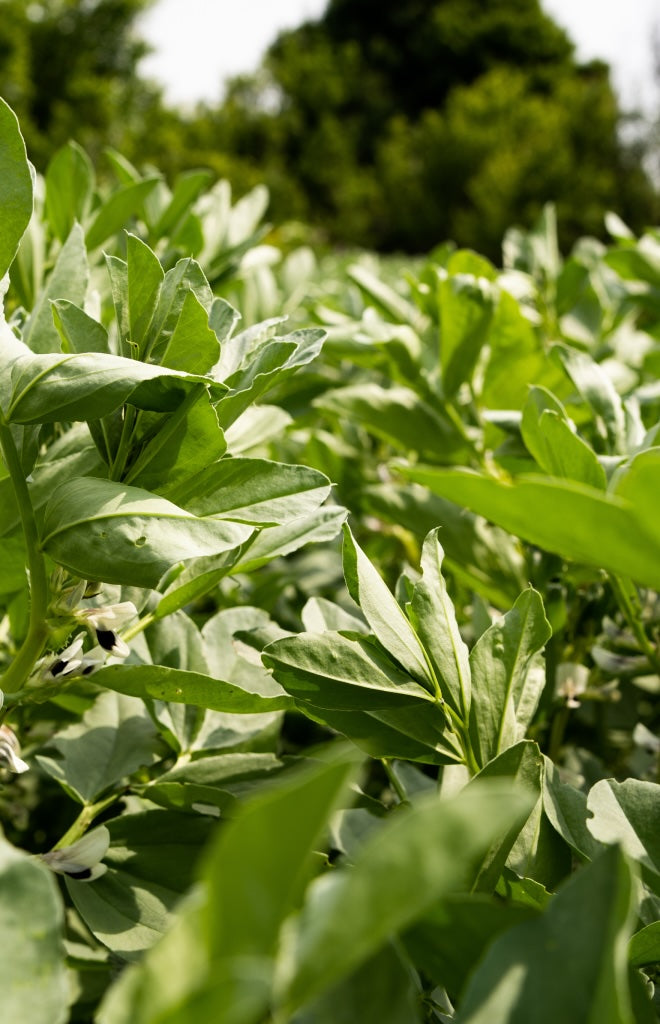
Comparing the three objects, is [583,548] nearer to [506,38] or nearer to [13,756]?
[13,756]

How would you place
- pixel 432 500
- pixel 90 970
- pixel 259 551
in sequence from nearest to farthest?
pixel 259 551
pixel 90 970
pixel 432 500

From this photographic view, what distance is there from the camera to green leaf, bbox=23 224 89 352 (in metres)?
0.60

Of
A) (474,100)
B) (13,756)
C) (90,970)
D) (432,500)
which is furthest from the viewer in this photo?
(474,100)

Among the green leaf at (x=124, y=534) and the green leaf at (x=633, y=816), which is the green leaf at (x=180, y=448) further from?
the green leaf at (x=633, y=816)

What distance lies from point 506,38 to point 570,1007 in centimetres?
3373

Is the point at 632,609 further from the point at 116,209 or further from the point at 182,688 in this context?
the point at 116,209

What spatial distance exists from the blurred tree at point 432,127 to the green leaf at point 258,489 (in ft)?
61.2

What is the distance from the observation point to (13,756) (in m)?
0.48

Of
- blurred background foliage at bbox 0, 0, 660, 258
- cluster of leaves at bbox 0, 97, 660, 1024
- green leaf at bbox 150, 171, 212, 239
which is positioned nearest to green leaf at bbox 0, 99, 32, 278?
cluster of leaves at bbox 0, 97, 660, 1024

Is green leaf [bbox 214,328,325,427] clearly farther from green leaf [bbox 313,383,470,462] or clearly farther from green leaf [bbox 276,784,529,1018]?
green leaf [bbox 313,383,470,462]

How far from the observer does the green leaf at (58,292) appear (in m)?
0.60

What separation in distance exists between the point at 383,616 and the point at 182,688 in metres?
0.12

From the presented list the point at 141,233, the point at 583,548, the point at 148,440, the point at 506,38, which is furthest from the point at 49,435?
the point at 506,38

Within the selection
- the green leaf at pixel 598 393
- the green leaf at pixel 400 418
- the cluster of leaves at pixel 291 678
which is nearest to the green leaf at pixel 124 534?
the cluster of leaves at pixel 291 678
